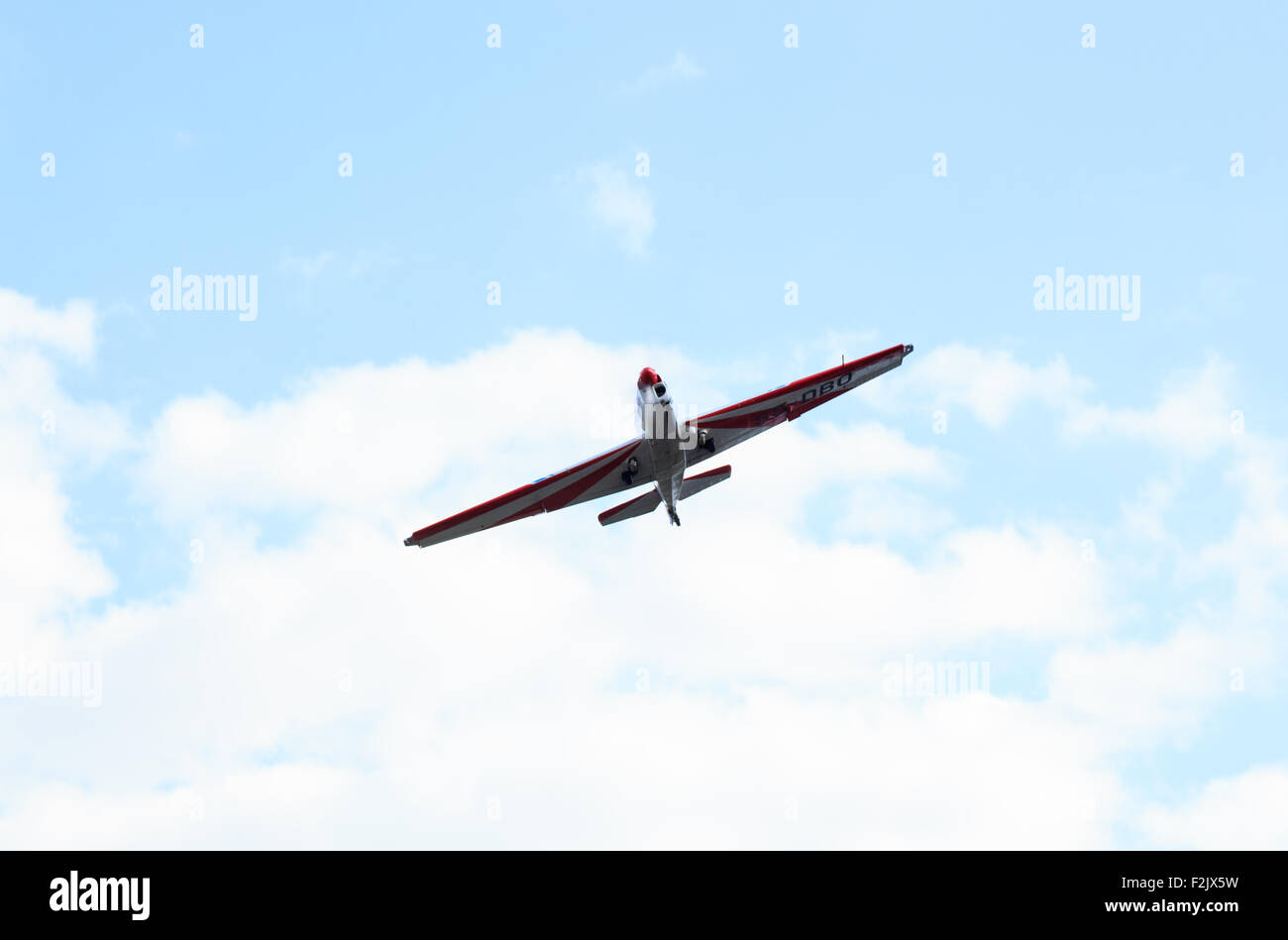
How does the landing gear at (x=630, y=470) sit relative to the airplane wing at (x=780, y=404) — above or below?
below

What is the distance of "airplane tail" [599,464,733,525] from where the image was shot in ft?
177

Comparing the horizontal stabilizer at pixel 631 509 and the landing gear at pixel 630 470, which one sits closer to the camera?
the landing gear at pixel 630 470

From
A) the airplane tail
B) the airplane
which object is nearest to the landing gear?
the airplane

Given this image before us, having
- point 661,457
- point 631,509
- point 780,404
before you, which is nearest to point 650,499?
point 631,509

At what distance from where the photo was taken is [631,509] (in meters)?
54.1

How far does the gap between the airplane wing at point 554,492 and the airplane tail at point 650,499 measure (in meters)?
2.05

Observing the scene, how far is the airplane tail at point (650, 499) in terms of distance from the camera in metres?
53.9

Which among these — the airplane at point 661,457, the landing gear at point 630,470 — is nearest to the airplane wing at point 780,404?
the airplane at point 661,457

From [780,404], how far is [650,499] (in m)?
7.17

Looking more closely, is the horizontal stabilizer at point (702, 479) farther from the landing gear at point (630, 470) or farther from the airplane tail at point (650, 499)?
the landing gear at point (630, 470)

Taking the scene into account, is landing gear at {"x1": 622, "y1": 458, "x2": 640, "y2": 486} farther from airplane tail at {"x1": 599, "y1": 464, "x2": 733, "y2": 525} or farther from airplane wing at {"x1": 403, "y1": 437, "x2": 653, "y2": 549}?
airplane tail at {"x1": 599, "y1": 464, "x2": 733, "y2": 525}
